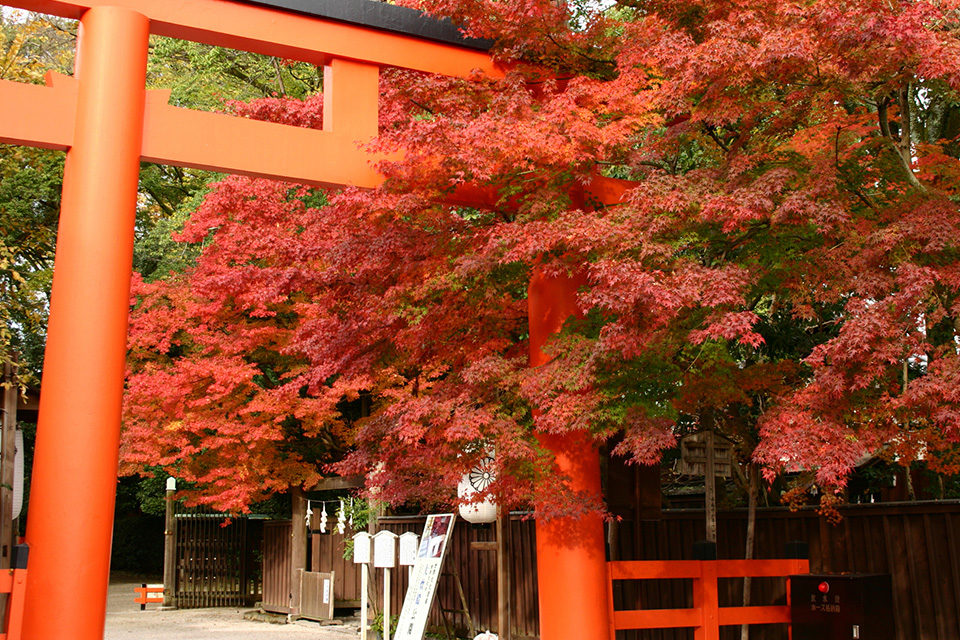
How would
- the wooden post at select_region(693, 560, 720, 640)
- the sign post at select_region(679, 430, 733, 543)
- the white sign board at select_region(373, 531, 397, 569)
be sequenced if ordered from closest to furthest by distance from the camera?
the wooden post at select_region(693, 560, 720, 640) < the sign post at select_region(679, 430, 733, 543) < the white sign board at select_region(373, 531, 397, 569)

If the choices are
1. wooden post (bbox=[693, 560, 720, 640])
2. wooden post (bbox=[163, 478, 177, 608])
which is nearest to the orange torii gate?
wooden post (bbox=[693, 560, 720, 640])

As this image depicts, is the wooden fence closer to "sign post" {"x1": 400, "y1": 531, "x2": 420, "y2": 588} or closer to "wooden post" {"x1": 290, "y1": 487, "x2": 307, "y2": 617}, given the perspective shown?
"sign post" {"x1": 400, "y1": 531, "x2": 420, "y2": 588}

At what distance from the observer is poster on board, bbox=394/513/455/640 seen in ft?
31.9

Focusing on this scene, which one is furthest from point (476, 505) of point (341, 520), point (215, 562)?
point (215, 562)

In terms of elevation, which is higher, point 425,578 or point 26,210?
point 26,210

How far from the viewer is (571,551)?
766 cm

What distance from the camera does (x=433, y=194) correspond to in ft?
24.7

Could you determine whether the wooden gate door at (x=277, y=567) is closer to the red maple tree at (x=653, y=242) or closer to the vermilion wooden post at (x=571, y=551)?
the red maple tree at (x=653, y=242)

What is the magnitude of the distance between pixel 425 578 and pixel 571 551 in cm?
299

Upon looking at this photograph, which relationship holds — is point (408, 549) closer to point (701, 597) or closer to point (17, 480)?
point (701, 597)

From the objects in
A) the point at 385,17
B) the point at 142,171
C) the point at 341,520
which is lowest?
the point at 341,520

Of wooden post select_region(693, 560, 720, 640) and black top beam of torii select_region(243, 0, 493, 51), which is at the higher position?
black top beam of torii select_region(243, 0, 493, 51)

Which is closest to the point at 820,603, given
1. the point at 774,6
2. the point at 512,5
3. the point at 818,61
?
the point at 818,61

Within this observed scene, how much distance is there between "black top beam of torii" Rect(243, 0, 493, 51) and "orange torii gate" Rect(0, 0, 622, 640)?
0.01 metres
